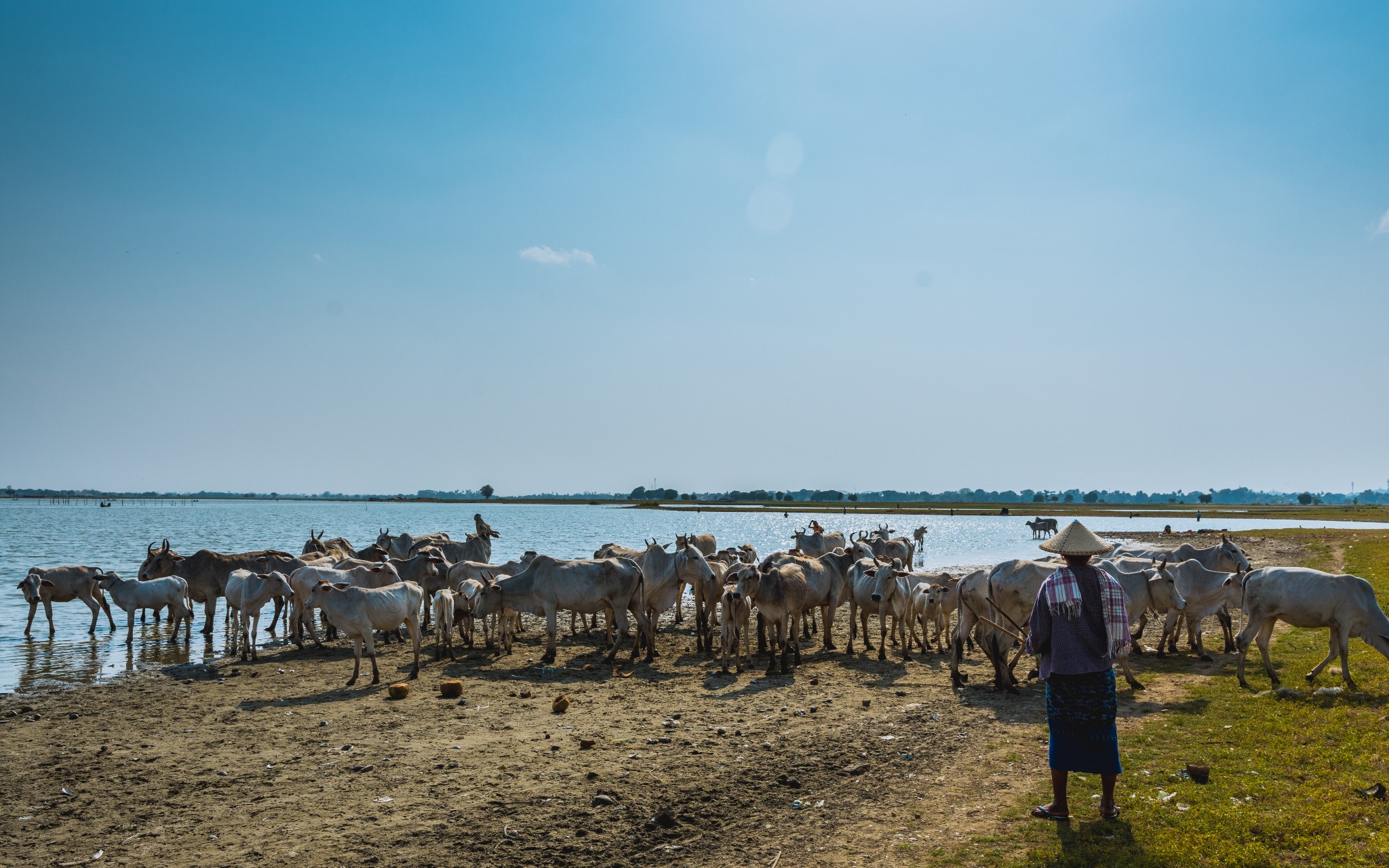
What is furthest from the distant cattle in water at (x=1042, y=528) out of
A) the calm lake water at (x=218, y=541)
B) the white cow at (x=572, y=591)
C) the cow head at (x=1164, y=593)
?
the white cow at (x=572, y=591)

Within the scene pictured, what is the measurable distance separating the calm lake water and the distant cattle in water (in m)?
1.49

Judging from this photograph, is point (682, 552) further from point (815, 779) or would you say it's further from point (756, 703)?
point (815, 779)

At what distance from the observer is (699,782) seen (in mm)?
8633

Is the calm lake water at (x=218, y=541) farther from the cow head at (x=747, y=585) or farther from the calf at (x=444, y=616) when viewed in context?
the cow head at (x=747, y=585)

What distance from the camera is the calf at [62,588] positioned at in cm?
1969

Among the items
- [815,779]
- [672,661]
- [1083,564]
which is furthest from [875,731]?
[672,661]

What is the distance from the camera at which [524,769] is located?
9078 mm

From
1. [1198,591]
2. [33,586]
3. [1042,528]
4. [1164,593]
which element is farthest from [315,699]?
[1042,528]

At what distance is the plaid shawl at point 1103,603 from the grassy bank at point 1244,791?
66.1 inches

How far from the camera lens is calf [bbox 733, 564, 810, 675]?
1511 cm

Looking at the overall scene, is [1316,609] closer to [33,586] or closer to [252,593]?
[252,593]

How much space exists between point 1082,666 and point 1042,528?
64.5 m

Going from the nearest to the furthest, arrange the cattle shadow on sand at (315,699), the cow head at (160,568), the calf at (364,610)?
the cattle shadow on sand at (315,699) → the calf at (364,610) → the cow head at (160,568)

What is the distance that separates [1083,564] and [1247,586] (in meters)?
8.06
